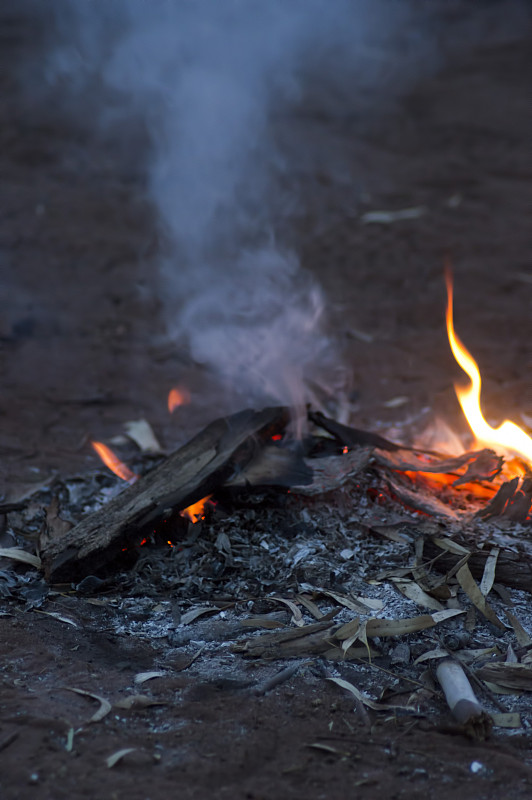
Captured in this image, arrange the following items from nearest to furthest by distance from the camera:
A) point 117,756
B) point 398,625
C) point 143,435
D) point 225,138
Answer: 1. point 117,756
2. point 398,625
3. point 143,435
4. point 225,138

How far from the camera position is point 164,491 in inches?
117

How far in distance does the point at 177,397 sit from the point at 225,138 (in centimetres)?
262

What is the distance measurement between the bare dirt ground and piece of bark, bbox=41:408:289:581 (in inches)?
6.1

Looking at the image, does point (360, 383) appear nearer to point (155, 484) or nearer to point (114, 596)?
point (155, 484)

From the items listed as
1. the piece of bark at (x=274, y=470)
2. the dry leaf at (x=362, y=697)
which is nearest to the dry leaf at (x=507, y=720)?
the dry leaf at (x=362, y=697)

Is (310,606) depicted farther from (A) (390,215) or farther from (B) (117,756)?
(A) (390,215)

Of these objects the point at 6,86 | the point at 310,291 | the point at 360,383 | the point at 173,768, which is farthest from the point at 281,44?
the point at 173,768

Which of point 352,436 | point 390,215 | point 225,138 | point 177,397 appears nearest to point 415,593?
point 352,436

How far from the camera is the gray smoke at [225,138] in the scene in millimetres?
5145

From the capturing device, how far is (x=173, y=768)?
5.90 feet

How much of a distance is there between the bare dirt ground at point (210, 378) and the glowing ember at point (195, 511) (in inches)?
21.4

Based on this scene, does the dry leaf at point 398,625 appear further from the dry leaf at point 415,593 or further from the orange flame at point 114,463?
the orange flame at point 114,463

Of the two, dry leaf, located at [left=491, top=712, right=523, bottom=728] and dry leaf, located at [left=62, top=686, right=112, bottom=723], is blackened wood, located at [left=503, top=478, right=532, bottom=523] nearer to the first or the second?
dry leaf, located at [left=491, top=712, right=523, bottom=728]

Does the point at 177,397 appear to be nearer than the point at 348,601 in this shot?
No
